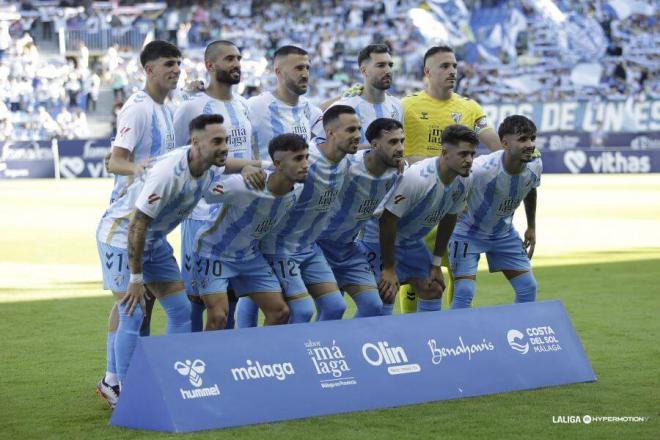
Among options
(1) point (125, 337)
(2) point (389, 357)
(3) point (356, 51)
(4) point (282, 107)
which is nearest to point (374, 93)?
(4) point (282, 107)

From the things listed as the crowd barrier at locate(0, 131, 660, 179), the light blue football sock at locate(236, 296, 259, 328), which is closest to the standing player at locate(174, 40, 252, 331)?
the light blue football sock at locate(236, 296, 259, 328)

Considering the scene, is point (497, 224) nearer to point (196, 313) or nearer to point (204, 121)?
point (196, 313)

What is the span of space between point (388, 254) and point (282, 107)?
144 cm

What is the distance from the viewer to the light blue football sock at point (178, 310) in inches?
314

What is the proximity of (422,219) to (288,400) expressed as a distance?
2.58m

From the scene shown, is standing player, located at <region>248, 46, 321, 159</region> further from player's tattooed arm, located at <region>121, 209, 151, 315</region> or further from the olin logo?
the olin logo

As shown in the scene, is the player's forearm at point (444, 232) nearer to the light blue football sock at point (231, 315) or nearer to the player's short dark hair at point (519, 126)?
the player's short dark hair at point (519, 126)

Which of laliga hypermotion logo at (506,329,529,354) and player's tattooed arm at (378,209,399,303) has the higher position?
player's tattooed arm at (378,209,399,303)

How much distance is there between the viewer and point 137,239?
7.21m

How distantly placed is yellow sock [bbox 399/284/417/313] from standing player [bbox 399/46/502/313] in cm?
134

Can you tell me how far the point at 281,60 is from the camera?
891 centimetres

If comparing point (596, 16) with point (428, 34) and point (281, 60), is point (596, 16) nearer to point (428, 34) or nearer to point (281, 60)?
point (428, 34)

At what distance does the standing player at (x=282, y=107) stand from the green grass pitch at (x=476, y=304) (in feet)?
7.43

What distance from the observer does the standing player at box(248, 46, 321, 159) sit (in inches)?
350
